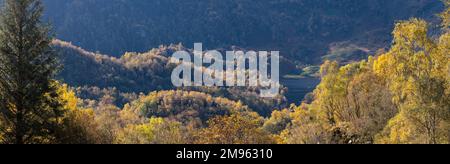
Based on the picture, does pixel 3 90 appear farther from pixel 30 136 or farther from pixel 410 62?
pixel 410 62

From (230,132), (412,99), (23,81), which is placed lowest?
(230,132)

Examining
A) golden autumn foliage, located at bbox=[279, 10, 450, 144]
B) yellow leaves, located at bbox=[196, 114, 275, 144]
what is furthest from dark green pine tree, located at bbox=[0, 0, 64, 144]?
golden autumn foliage, located at bbox=[279, 10, 450, 144]

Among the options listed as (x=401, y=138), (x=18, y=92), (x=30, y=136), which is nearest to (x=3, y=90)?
(x=18, y=92)

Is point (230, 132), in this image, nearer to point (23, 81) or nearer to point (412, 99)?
point (412, 99)

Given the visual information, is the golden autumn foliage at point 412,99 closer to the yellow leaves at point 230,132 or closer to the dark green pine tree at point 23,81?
the yellow leaves at point 230,132

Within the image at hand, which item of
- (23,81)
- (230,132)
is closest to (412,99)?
(230,132)

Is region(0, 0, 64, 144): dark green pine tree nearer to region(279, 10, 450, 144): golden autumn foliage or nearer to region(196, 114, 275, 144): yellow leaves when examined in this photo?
region(196, 114, 275, 144): yellow leaves
